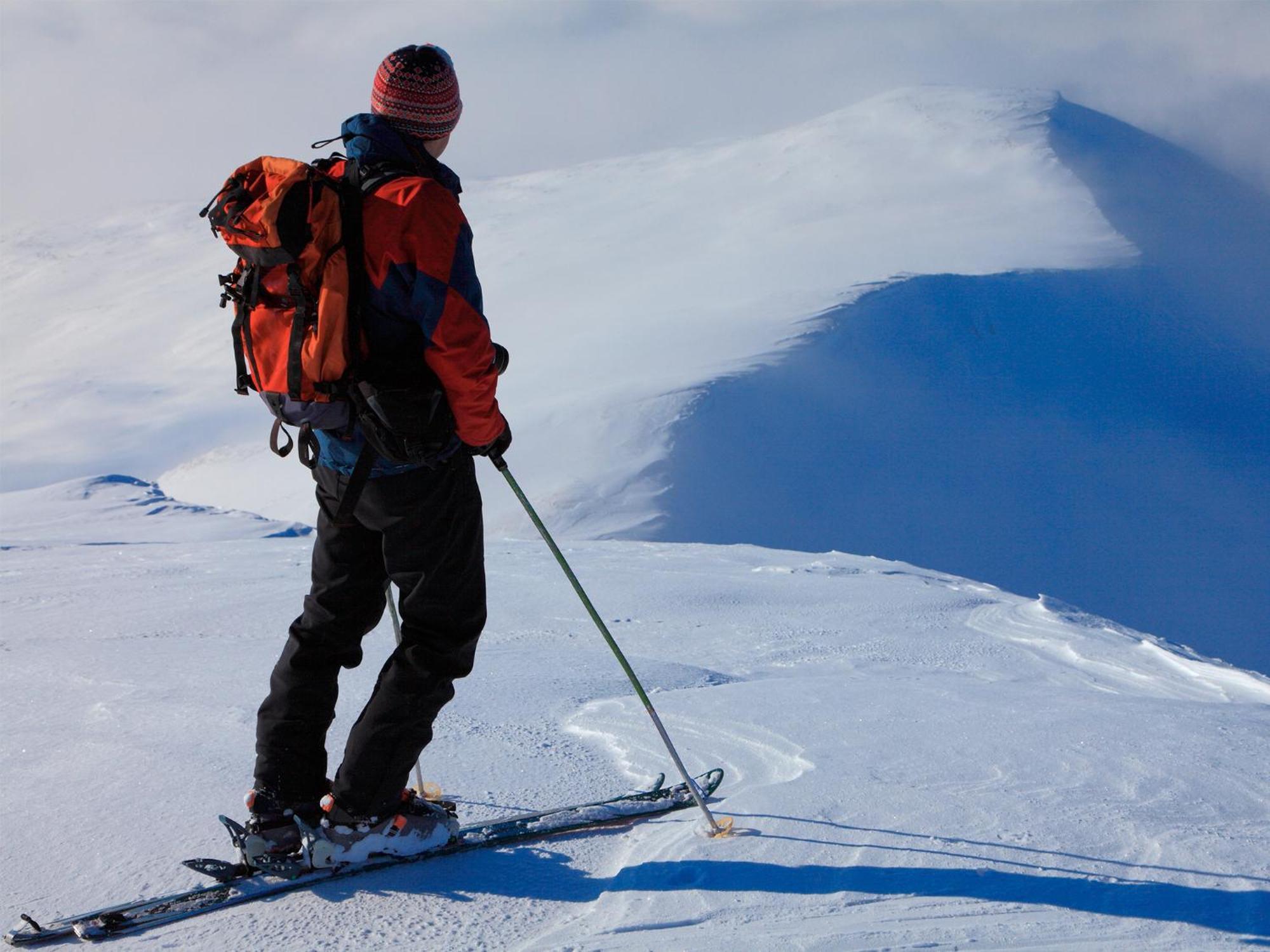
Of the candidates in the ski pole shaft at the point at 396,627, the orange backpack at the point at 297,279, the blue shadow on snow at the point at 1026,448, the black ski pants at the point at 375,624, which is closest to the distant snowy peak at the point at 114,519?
the blue shadow on snow at the point at 1026,448

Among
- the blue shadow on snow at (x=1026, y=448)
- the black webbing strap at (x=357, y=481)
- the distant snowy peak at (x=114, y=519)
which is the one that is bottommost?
the blue shadow on snow at (x=1026, y=448)

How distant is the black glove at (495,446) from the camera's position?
2.20m

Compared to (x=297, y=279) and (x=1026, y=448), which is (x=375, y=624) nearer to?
(x=297, y=279)

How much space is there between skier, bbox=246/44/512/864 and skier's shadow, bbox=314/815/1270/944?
160 mm

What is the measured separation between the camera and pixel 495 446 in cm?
224

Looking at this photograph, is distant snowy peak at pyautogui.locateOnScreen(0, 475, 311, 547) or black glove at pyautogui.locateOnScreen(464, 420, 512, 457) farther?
distant snowy peak at pyautogui.locateOnScreen(0, 475, 311, 547)

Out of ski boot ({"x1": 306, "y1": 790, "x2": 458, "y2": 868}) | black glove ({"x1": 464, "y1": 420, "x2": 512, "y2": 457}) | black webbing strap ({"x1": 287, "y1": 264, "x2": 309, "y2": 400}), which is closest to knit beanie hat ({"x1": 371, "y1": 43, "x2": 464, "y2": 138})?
black webbing strap ({"x1": 287, "y1": 264, "x2": 309, "y2": 400})

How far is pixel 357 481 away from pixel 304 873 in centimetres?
86

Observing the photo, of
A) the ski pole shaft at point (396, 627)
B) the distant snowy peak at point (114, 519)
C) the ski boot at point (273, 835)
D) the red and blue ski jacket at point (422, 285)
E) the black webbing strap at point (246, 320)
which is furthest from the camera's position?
the distant snowy peak at point (114, 519)

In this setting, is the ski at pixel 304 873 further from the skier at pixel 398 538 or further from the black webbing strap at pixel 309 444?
the black webbing strap at pixel 309 444

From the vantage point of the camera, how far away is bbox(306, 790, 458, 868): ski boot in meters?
2.25

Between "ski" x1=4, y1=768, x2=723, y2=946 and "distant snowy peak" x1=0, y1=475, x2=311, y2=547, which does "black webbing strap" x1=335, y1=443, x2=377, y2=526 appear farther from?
"distant snowy peak" x1=0, y1=475, x2=311, y2=547

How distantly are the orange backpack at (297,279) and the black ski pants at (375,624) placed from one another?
22cm

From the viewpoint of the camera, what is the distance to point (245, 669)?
4270 mm
